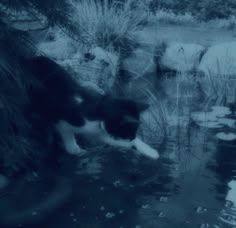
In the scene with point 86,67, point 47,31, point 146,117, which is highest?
point 47,31

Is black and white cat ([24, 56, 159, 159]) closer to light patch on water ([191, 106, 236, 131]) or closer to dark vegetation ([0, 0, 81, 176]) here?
dark vegetation ([0, 0, 81, 176])

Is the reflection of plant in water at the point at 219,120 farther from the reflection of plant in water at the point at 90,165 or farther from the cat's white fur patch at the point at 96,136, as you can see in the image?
the reflection of plant in water at the point at 90,165

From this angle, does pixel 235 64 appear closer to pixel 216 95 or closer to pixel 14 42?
pixel 216 95

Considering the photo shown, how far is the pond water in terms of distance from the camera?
4.32 feet

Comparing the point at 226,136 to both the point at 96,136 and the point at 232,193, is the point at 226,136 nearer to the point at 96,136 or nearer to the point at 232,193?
the point at 232,193

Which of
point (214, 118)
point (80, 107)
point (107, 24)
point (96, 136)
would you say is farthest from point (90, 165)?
point (107, 24)

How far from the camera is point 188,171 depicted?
5.26 ft

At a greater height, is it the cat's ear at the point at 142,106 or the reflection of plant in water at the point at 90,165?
the cat's ear at the point at 142,106

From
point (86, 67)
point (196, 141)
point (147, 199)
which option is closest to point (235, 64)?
point (196, 141)

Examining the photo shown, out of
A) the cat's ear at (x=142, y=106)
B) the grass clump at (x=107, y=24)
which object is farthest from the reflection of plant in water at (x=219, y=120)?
the grass clump at (x=107, y=24)

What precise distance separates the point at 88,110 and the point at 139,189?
0.43 metres

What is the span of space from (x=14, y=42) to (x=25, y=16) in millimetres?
141

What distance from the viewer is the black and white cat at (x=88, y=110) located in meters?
1.64

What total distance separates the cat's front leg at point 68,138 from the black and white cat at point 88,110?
0.02m
